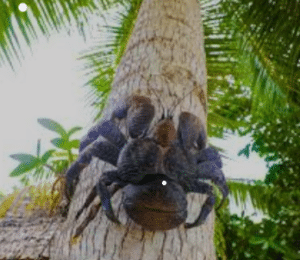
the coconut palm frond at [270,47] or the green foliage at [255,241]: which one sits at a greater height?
the coconut palm frond at [270,47]

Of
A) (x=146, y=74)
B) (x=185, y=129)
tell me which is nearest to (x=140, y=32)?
(x=146, y=74)

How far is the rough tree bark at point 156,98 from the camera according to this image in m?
1.15

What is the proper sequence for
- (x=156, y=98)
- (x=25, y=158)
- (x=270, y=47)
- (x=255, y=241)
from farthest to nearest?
(x=270, y=47) < (x=255, y=241) < (x=25, y=158) < (x=156, y=98)

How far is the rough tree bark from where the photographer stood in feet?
3.76

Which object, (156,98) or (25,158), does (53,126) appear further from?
(156,98)

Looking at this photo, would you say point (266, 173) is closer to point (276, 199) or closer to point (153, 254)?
point (276, 199)

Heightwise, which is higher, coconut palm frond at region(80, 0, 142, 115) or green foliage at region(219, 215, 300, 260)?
coconut palm frond at region(80, 0, 142, 115)

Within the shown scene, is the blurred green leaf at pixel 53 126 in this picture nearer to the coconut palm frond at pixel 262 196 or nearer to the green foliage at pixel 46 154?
the green foliage at pixel 46 154

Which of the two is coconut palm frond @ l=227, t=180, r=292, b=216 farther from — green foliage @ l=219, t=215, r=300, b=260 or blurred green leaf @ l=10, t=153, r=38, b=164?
blurred green leaf @ l=10, t=153, r=38, b=164

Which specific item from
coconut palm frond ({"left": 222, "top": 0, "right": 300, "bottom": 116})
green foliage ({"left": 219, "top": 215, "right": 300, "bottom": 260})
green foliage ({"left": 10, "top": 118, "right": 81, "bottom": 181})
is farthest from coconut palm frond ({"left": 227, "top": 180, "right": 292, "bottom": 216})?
green foliage ({"left": 10, "top": 118, "right": 81, "bottom": 181})

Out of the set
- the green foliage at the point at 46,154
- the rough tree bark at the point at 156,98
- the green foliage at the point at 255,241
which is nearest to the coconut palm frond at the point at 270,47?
the rough tree bark at the point at 156,98

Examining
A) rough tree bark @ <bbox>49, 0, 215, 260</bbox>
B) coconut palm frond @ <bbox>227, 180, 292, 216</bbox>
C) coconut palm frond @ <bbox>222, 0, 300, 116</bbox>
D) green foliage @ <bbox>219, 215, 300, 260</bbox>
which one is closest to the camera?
rough tree bark @ <bbox>49, 0, 215, 260</bbox>

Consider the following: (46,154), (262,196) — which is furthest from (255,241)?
(46,154)

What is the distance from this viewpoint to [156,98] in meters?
1.64
